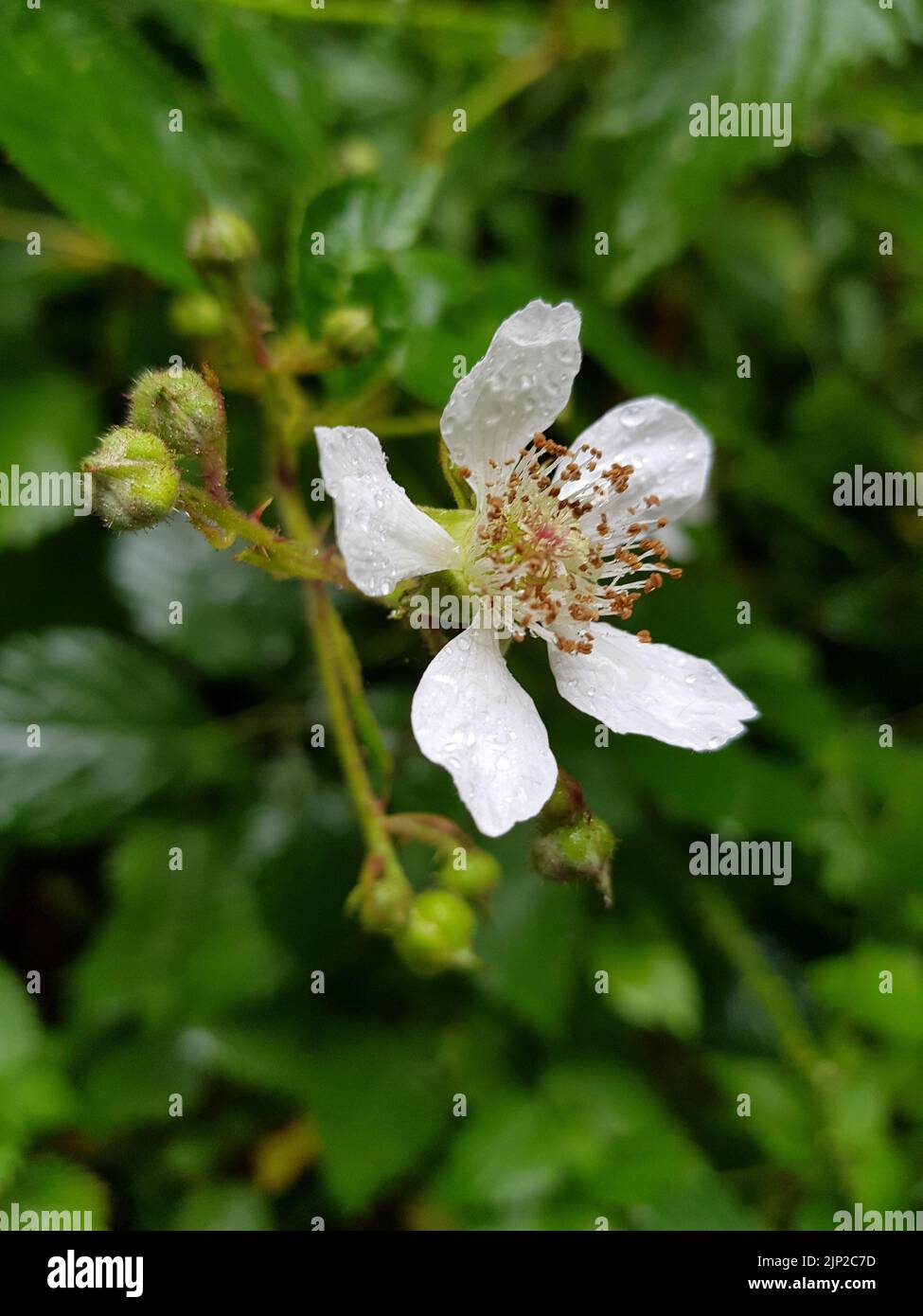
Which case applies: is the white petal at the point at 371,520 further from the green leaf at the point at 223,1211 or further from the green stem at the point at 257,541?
the green leaf at the point at 223,1211

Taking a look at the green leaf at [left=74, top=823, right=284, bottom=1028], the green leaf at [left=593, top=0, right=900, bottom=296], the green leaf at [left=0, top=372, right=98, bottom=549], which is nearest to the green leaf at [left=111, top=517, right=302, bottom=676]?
the green leaf at [left=0, top=372, right=98, bottom=549]

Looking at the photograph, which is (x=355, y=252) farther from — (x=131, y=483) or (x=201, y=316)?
(x=131, y=483)

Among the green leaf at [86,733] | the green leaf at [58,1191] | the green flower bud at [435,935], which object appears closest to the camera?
the green flower bud at [435,935]

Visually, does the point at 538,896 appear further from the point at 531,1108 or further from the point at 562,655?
the point at 562,655

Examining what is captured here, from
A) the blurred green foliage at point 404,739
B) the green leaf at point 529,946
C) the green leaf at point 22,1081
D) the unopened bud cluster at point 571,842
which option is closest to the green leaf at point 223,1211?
the blurred green foliage at point 404,739

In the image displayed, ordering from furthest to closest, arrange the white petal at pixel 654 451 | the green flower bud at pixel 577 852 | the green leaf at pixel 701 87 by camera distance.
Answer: the green leaf at pixel 701 87, the white petal at pixel 654 451, the green flower bud at pixel 577 852

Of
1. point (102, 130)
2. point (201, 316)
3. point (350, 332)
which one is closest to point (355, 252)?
point (350, 332)

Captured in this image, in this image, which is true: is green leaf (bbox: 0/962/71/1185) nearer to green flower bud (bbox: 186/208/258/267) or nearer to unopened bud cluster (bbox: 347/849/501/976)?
unopened bud cluster (bbox: 347/849/501/976)
